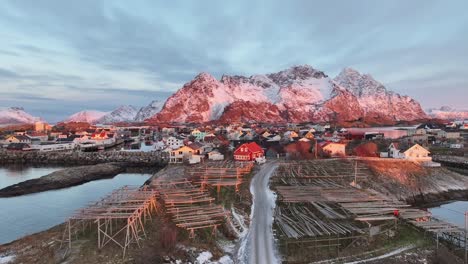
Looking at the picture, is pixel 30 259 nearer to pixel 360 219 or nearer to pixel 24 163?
pixel 360 219

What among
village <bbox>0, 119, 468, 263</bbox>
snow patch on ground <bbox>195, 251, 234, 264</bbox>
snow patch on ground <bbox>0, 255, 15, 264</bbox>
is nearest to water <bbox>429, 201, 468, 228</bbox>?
village <bbox>0, 119, 468, 263</bbox>

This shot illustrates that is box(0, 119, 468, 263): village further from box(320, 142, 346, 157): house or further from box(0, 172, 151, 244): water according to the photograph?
box(320, 142, 346, 157): house

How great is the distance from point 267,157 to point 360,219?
24.7 metres

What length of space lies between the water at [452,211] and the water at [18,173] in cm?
4062

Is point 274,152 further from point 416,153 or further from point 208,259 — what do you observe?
point 208,259

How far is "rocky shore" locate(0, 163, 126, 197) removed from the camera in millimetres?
31922

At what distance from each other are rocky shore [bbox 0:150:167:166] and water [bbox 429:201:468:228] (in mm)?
34046

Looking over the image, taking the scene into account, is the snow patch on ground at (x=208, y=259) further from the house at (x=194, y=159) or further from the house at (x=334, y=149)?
the house at (x=334, y=149)

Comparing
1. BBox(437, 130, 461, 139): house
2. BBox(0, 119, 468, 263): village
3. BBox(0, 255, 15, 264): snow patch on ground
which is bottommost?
BBox(0, 255, 15, 264): snow patch on ground

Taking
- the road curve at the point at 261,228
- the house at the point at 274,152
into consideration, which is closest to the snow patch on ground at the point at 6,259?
the road curve at the point at 261,228

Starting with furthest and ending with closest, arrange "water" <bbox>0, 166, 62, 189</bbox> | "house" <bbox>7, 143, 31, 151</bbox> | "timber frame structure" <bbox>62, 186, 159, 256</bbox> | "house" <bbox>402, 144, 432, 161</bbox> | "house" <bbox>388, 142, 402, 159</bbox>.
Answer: "house" <bbox>7, 143, 31, 151</bbox> → "house" <bbox>388, 142, 402, 159</bbox> → "house" <bbox>402, 144, 432, 161</bbox> → "water" <bbox>0, 166, 62, 189</bbox> → "timber frame structure" <bbox>62, 186, 159, 256</bbox>

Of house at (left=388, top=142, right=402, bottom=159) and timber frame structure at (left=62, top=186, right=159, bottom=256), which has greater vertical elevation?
house at (left=388, top=142, right=402, bottom=159)

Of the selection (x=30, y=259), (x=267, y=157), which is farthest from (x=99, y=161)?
(x=30, y=259)

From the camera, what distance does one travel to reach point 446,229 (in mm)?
16609
